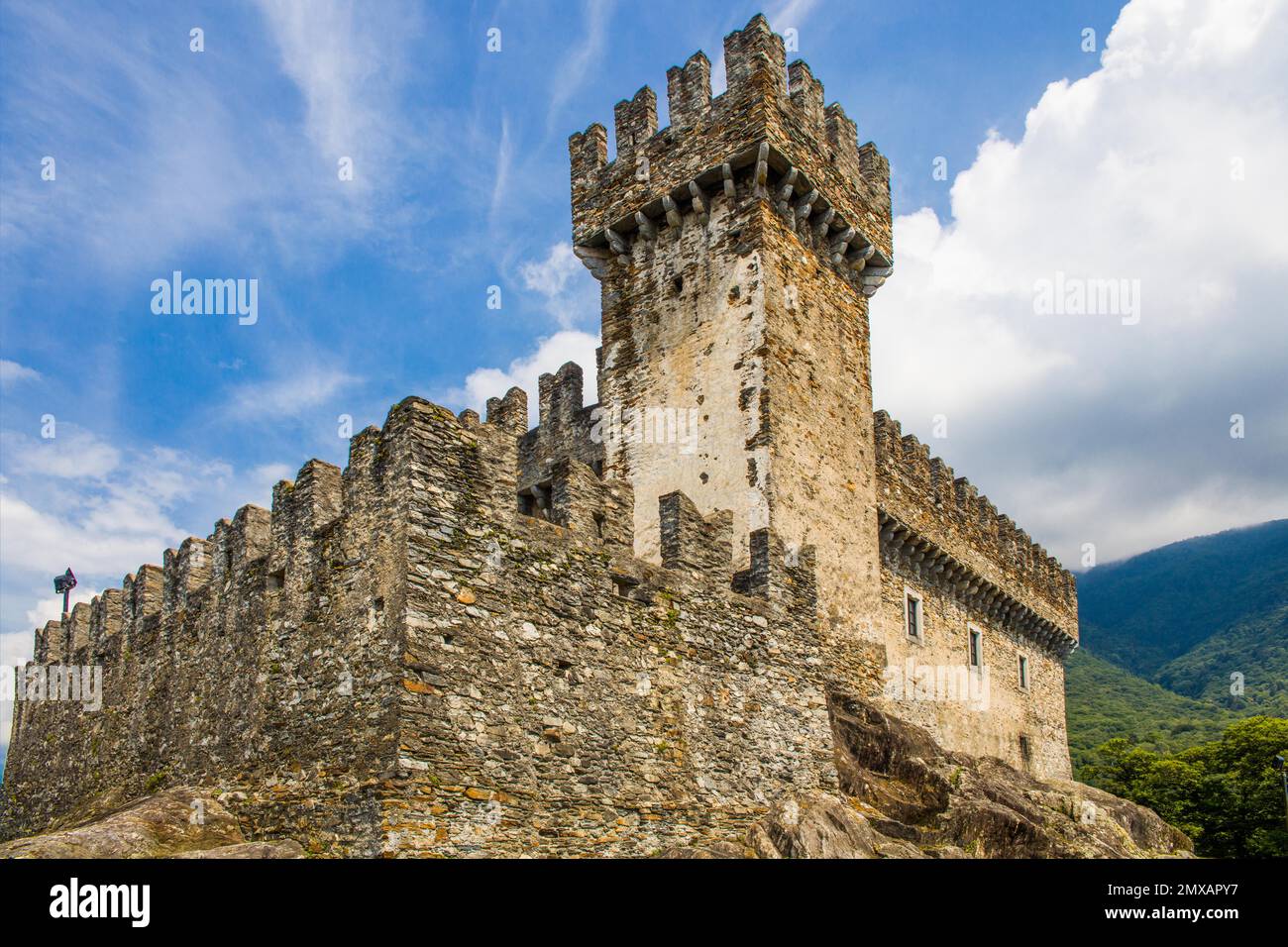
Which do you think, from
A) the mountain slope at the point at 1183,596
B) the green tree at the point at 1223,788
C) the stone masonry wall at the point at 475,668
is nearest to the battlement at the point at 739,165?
the stone masonry wall at the point at 475,668

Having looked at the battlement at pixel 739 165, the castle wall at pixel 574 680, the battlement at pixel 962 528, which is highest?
the battlement at pixel 739 165

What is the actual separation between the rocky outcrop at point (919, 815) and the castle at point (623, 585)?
745 mm

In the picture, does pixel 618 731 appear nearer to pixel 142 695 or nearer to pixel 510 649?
pixel 510 649

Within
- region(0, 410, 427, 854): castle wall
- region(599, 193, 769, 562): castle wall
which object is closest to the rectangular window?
region(599, 193, 769, 562): castle wall

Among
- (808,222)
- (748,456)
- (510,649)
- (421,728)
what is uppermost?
(808,222)

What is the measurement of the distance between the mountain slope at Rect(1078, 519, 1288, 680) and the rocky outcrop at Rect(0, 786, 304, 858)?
6672cm

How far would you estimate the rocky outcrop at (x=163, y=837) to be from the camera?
1138 cm

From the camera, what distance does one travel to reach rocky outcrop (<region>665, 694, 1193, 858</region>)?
14578 millimetres

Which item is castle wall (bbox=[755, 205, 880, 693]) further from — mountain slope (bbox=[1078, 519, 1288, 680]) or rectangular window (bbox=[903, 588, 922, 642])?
mountain slope (bbox=[1078, 519, 1288, 680])

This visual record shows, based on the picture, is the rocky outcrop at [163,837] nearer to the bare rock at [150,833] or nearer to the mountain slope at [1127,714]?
the bare rock at [150,833]

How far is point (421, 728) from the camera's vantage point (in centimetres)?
1147

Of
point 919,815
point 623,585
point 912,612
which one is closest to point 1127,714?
point 912,612
